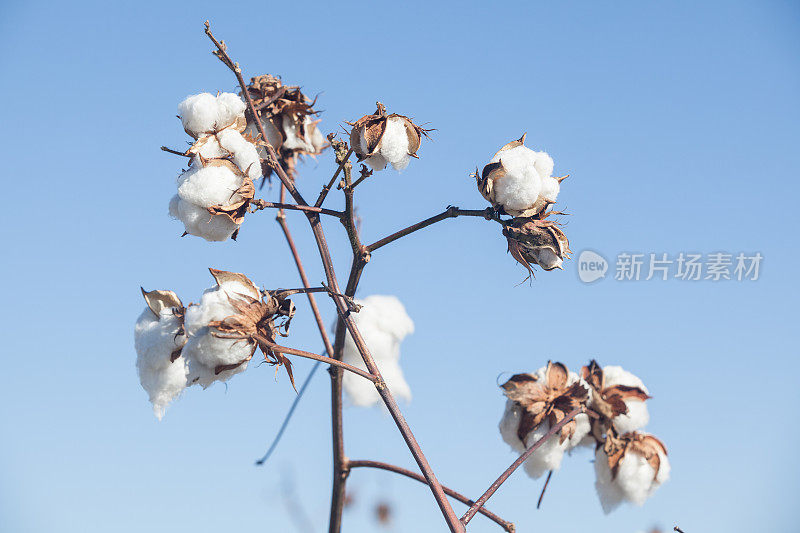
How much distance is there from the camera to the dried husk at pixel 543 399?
6.11ft

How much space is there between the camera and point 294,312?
141 cm

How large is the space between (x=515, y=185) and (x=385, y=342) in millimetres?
783

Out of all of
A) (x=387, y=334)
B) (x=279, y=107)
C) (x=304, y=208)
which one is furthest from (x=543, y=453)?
(x=279, y=107)

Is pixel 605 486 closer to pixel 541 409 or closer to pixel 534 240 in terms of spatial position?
pixel 541 409

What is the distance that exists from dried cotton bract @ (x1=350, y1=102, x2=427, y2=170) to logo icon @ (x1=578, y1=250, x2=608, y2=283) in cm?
138

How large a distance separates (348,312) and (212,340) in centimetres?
27

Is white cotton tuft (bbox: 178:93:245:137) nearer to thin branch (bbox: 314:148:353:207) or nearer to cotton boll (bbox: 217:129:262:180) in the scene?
cotton boll (bbox: 217:129:262:180)

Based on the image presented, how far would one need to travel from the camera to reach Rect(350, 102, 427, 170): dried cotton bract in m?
1.45

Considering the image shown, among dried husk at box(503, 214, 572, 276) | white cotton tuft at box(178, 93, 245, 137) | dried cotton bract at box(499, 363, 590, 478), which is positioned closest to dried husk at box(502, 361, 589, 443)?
dried cotton bract at box(499, 363, 590, 478)

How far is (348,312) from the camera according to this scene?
144 cm

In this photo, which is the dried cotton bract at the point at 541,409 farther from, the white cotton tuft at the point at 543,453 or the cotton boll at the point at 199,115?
the cotton boll at the point at 199,115

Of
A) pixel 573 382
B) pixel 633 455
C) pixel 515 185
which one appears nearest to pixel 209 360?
pixel 515 185

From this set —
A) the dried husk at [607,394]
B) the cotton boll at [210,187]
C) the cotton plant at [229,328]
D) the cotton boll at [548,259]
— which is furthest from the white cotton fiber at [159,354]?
the dried husk at [607,394]

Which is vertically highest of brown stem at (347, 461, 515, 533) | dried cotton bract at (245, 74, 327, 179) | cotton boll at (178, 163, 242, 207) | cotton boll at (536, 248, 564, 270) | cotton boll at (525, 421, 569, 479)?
dried cotton bract at (245, 74, 327, 179)
